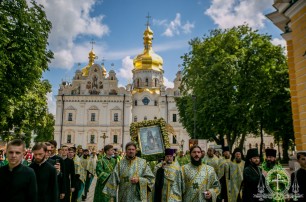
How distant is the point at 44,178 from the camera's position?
5.63m

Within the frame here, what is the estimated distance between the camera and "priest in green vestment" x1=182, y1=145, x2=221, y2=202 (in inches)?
241

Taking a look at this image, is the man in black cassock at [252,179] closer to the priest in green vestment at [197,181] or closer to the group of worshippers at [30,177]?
the priest in green vestment at [197,181]

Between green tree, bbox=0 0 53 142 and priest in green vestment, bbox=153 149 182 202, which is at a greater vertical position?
green tree, bbox=0 0 53 142

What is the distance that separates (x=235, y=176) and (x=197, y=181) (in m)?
4.31

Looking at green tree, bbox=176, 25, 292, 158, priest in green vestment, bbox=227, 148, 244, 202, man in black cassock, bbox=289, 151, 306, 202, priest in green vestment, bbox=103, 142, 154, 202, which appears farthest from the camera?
green tree, bbox=176, 25, 292, 158

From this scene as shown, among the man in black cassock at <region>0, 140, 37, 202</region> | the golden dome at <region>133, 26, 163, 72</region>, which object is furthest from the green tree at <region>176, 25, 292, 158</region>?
the golden dome at <region>133, 26, 163, 72</region>

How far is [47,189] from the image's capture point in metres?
5.61

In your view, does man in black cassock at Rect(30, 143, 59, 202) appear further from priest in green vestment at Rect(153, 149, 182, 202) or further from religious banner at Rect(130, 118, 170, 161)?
religious banner at Rect(130, 118, 170, 161)

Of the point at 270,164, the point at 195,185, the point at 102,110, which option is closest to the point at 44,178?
the point at 195,185

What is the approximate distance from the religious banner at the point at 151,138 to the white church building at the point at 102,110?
46.0 metres

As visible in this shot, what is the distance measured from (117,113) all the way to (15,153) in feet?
180

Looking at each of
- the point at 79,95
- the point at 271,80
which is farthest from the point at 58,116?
the point at 271,80

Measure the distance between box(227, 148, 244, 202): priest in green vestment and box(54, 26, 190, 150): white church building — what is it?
153ft

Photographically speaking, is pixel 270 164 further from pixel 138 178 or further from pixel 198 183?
pixel 138 178
